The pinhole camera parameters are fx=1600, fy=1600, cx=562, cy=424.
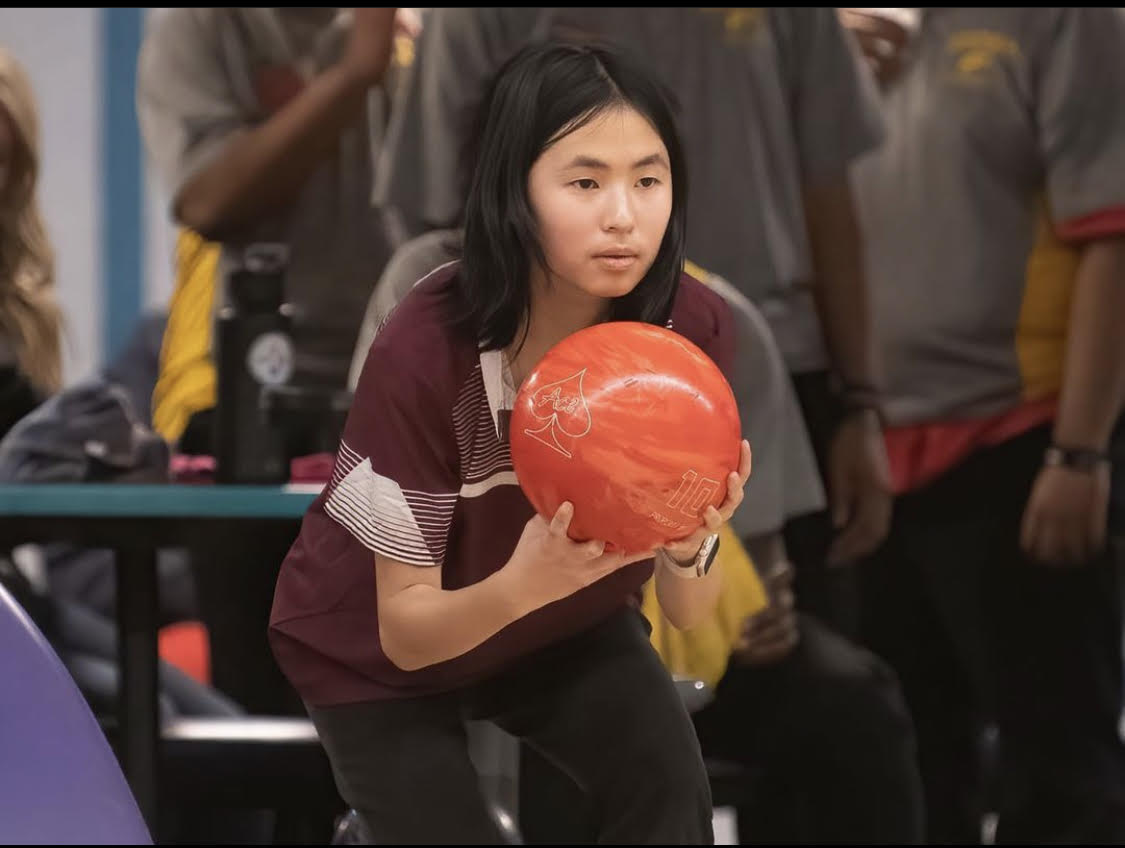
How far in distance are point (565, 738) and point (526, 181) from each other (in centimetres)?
27

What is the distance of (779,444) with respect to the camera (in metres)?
1.26

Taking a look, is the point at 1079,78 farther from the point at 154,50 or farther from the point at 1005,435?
the point at 154,50

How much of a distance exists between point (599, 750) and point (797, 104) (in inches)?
39.9

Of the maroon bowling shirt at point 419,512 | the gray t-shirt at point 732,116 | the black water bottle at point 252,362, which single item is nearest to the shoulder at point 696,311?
the maroon bowling shirt at point 419,512

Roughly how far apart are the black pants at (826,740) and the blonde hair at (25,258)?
0.81 m

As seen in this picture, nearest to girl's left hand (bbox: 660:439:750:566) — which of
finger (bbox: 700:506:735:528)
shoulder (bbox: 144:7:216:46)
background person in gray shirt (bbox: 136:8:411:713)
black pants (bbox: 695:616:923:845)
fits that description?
finger (bbox: 700:506:735:528)

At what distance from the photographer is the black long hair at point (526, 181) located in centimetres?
71

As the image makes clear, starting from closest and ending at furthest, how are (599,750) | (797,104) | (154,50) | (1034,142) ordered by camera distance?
(599,750), (797,104), (154,50), (1034,142)

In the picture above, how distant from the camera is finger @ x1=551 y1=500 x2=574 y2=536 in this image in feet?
2.19

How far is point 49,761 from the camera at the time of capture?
2.70 ft

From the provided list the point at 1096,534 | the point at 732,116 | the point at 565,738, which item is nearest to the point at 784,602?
the point at 732,116

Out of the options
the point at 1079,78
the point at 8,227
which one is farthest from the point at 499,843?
the point at 1079,78

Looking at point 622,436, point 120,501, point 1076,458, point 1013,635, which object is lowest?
point 1013,635

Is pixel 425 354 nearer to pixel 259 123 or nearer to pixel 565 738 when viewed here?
pixel 565 738
